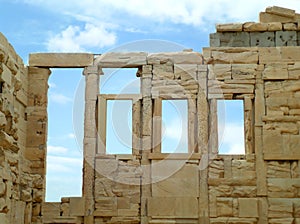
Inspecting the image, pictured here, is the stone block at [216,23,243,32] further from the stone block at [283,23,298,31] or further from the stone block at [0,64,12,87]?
the stone block at [0,64,12,87]

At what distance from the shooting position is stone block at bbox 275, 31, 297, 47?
1375cm

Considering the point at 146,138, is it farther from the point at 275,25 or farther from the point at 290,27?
the point at 290,27

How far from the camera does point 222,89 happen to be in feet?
44.1

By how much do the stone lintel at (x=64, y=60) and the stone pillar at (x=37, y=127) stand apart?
153mm

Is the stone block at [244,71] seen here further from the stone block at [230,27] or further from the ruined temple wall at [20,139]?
the ruined temple wall at [20,139]

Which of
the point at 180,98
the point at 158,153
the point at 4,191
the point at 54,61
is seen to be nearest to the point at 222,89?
the point at 180,98

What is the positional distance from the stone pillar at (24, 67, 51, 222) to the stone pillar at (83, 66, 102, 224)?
0.93 meters

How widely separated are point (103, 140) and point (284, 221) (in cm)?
407

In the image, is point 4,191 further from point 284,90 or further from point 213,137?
point 284,90

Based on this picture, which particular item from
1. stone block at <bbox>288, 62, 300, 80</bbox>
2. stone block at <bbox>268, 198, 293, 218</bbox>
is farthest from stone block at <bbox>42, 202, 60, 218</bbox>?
stone block at <bbox>288, 62, 300, 80</bbox>

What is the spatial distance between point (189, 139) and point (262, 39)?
2751 mm

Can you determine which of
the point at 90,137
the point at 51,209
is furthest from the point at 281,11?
the point at 51,209

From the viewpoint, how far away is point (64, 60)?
44.9 ft

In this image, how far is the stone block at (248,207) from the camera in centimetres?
1280
